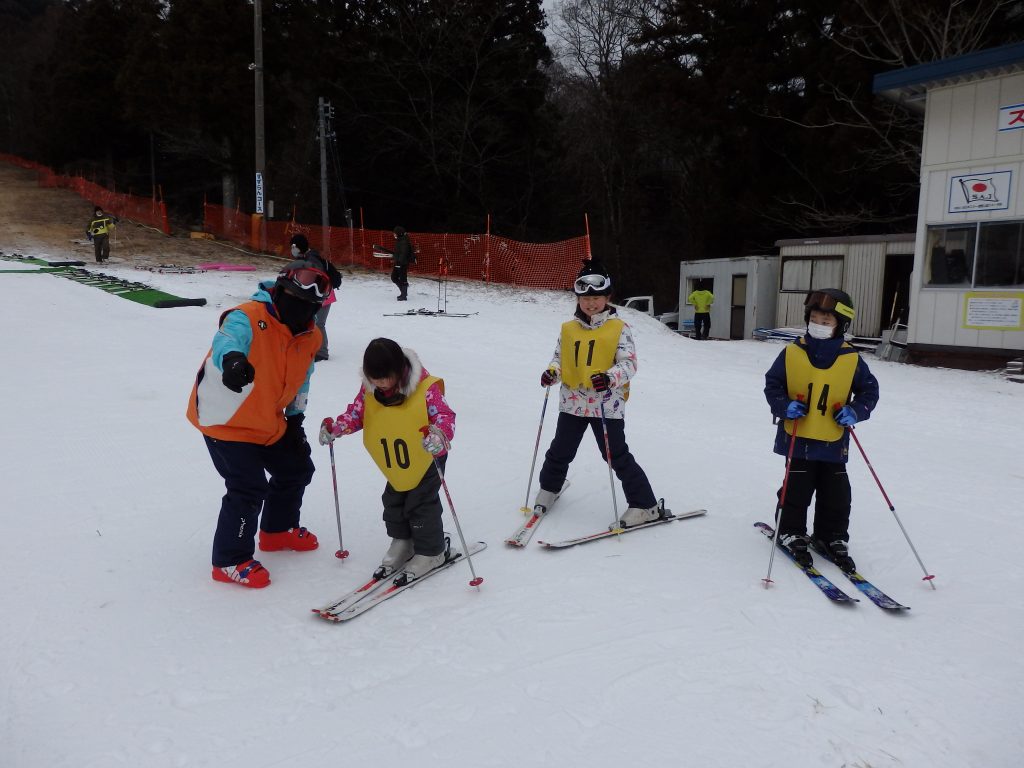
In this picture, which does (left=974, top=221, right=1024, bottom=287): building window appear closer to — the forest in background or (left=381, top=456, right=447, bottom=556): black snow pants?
the forest in background

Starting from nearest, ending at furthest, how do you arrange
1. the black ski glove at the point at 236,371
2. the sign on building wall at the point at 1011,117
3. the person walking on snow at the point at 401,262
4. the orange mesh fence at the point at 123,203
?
the black ski glove at the point at 236,371
the sign on building wall at the point at 1011,117
the person walking on snow at the point at 401,262
the orange mesh fence at the point at 123,203

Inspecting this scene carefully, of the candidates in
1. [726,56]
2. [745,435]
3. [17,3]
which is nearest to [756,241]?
[726,56]

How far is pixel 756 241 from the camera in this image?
84.9ft

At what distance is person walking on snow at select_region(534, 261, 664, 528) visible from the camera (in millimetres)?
4328

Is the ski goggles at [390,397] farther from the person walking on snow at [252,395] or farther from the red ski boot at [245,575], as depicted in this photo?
the red ski boot at [245,575]

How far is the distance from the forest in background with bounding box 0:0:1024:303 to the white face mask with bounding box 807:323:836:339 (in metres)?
18.6

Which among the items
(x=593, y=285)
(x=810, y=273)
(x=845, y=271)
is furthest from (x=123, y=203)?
(x=593, y=285)

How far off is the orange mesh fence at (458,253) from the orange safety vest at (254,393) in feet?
48.0

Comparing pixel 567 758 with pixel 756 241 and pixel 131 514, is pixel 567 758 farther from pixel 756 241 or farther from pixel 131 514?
pixel 756 241

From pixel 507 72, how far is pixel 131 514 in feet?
85.4

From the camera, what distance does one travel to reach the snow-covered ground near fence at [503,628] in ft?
8.29

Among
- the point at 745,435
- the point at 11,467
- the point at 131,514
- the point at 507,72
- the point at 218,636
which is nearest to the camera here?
the point at 218,636

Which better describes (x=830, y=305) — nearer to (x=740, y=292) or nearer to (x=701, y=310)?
(x=701, y=310)

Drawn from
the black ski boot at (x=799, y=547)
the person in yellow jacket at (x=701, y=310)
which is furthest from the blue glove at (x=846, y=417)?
the person in yellow jacket at (x=701, y=310)
